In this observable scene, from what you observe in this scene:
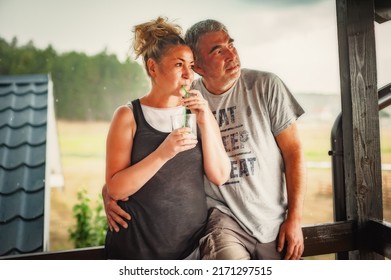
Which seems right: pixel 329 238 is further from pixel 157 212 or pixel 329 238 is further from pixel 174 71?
pixel 174 71

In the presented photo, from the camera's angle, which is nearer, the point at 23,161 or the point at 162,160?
the point at 162,160

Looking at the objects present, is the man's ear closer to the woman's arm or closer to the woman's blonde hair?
the woman's blonde hair

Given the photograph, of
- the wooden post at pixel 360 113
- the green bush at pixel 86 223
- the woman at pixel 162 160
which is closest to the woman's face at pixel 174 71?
the woman at pixel 162 160

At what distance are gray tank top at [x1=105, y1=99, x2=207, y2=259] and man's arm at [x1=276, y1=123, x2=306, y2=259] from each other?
0.51 m

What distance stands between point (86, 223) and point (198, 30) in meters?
1.23

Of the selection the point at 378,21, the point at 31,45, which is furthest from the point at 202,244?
the point at 378,21

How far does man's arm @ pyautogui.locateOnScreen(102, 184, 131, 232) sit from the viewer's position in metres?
2.20

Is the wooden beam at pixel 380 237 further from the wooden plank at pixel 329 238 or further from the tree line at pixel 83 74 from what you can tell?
the tree line at pixel 83 74

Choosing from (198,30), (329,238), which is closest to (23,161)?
(198,30)

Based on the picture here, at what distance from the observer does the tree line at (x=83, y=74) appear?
2.29 m

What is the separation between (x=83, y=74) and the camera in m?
2.34

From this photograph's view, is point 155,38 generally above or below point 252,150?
above

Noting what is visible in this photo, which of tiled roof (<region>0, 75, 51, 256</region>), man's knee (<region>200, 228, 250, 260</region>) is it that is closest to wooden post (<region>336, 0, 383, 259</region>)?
man's knee (<region>200, 228, 250, 260</region>)
